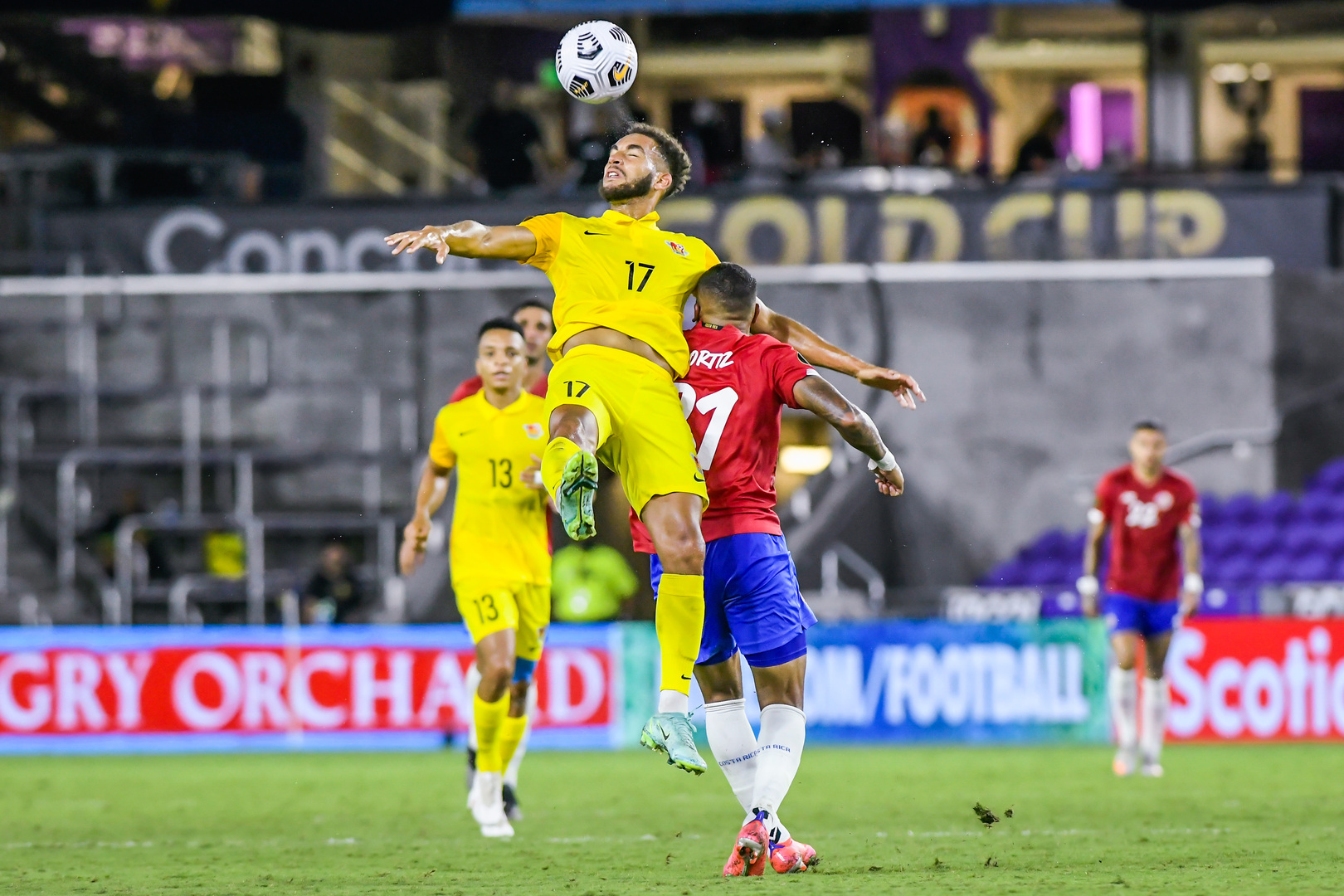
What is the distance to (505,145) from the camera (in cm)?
2270

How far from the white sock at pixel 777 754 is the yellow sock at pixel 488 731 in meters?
2.34

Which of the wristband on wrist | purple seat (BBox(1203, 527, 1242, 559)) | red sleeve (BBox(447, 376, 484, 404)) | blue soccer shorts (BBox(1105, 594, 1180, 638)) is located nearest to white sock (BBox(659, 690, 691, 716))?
the wristband on wrist

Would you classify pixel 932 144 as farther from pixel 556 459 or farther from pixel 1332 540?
pixel 556 459

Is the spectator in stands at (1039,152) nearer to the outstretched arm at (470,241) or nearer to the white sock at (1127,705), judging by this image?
the white sock at (1127,705)

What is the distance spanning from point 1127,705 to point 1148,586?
0.80 meters

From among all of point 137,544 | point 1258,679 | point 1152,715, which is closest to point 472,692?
point 1152,715

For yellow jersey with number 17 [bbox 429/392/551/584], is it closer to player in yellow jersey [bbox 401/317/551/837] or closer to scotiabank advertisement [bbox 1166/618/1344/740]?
player in yellow jersey [bbox 401/317/551/837]

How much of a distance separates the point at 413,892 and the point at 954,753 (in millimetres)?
9190

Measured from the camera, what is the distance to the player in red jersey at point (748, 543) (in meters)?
7.55

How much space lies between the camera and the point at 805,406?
299 inches

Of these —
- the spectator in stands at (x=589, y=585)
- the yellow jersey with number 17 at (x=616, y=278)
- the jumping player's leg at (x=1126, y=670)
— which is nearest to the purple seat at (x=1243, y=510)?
the spectator in stands at (x=589, y=585)

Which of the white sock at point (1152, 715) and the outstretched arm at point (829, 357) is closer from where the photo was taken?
the outstretched arm at point (829, 357)

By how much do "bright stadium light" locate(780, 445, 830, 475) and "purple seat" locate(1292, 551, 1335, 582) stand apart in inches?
226

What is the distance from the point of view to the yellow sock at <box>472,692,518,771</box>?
9781 mm
